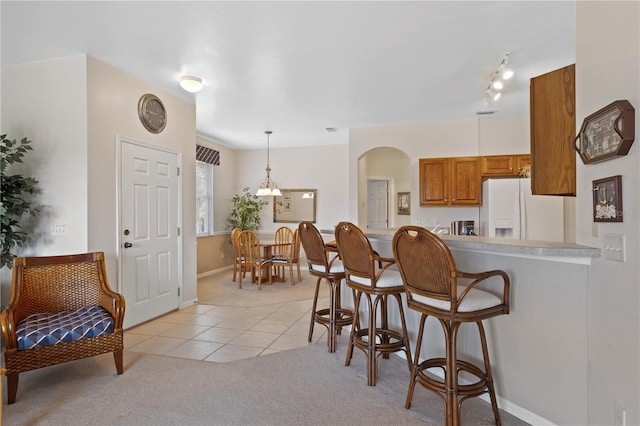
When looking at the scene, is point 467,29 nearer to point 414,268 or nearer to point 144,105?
point 414,268

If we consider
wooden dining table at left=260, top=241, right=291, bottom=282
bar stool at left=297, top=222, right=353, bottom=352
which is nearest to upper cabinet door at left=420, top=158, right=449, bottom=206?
wooden dining table at left=260, top=241, right=291, bottom=282

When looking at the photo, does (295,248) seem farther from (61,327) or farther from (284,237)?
(61,327)

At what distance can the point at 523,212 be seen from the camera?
441 cm

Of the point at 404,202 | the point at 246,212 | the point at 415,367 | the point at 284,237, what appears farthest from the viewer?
the point at 404,202

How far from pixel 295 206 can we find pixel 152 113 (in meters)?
3.86

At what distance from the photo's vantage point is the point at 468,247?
2.09 m

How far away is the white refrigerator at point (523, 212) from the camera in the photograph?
442cm

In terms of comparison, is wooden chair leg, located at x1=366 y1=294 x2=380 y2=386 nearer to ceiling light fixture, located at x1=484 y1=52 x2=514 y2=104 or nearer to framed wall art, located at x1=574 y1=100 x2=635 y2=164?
framed wall art, located at x1=574 y1=100 x2=635 y2=164

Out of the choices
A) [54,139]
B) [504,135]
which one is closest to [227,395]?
[54,139]

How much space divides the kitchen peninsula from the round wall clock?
3316mm

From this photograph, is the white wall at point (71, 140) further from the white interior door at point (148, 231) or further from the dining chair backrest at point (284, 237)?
the dining chair backrest at point (284, 237)

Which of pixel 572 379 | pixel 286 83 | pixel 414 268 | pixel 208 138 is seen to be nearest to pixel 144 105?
pixel 286 83

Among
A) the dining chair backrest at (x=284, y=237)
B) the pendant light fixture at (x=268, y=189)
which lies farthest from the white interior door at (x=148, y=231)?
the dining chair backrest at (x=284, y=237)

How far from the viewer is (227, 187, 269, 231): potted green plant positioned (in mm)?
7242
